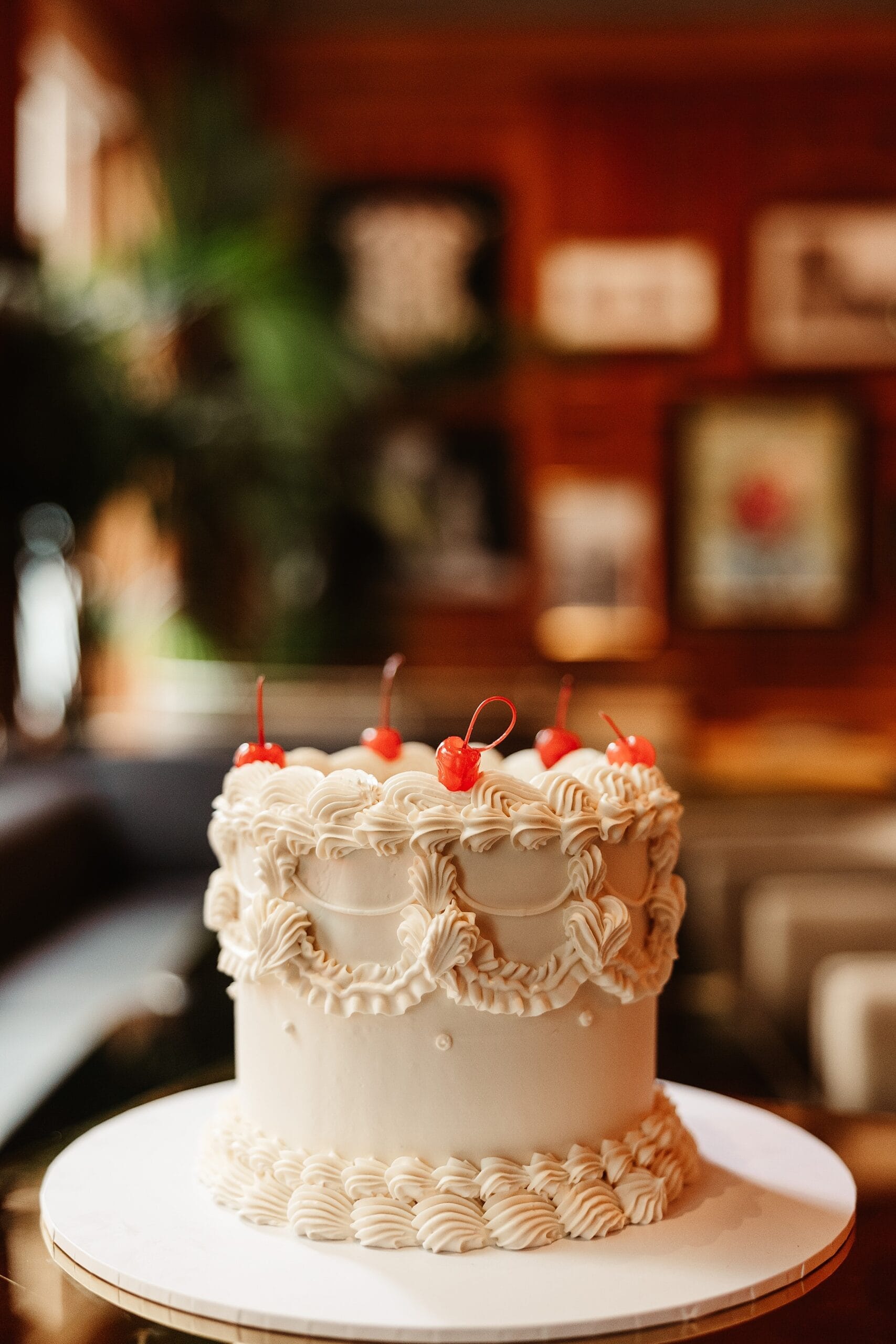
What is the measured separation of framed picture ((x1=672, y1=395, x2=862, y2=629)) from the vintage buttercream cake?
20.6ft

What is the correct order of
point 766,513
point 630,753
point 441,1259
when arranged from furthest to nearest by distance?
point 766,513 < point 630,753 < point 441,1259

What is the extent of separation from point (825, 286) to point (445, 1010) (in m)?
6.82

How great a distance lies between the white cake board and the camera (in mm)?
1012

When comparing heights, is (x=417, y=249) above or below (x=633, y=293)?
above

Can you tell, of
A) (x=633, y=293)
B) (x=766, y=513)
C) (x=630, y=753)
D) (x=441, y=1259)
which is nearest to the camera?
(x=441, y=1259)

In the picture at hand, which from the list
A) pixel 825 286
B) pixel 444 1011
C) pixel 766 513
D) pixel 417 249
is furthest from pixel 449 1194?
pixel 825 286

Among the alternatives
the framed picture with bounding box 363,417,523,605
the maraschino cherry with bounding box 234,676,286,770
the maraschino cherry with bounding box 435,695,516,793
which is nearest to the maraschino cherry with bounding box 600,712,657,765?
the maraschino cherry with bounding box 435,695,516,793

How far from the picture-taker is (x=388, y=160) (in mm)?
7387

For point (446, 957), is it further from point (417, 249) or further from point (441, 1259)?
point (417, 249)

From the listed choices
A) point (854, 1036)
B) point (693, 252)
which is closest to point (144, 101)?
point (693, 252)

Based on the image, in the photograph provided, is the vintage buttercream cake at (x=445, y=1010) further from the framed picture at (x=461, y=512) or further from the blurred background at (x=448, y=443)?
the framed picture at (x=461, y=512)

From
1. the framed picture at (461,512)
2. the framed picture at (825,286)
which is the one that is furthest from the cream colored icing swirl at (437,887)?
the framed picture at (825,286)

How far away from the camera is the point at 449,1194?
3.90ft

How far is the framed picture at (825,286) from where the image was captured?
7320 mm
